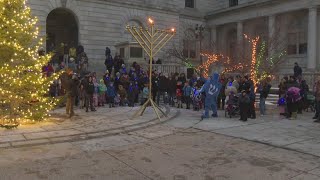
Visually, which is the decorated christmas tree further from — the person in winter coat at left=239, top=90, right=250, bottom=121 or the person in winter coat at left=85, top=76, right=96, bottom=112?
the person in winter coat at left=239, top=90, right=250, bottom=121

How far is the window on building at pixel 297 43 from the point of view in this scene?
3712 cm

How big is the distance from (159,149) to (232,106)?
6778mm

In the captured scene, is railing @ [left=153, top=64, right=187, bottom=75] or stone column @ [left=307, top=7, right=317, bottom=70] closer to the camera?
railing @ [left=153, top=64, right=187, bottom=75]

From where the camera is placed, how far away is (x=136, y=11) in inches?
1409

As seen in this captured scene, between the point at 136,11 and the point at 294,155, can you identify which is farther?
the point at 136,11

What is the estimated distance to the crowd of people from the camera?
15164mm

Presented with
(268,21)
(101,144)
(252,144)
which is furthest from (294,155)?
(268,21)

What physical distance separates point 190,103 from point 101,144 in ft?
34.8

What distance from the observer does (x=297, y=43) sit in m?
37.6

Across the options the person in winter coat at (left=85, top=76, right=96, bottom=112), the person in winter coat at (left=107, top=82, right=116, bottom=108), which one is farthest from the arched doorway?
the person in winter coat at (left=85, top=76, right=96, bottom=112)

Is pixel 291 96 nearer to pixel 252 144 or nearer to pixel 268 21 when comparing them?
pixel 252 144

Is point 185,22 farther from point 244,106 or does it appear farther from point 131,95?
point 244,106

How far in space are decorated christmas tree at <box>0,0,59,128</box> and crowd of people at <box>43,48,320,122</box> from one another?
6.01 ft

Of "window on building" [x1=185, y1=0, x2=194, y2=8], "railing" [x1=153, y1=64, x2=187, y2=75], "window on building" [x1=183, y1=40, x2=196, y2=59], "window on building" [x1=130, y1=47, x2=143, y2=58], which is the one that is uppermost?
"window on building" [x1=185, y1=0, x2=194, y2=8]
